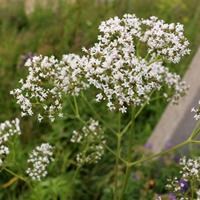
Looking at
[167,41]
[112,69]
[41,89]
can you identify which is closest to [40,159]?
[41,89]

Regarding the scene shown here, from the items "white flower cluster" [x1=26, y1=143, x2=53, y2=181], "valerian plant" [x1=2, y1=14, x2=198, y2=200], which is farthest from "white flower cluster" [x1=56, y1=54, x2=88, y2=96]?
"white flower cluster" [x1=26, y1=143, x2=53, y2=181]

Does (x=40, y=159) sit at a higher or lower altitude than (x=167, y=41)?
lower

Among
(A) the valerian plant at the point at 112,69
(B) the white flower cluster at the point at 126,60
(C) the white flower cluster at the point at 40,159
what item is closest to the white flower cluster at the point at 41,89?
(A) the valerian plant at the point at 112,69

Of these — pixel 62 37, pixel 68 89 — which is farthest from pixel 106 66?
pixel 62 37

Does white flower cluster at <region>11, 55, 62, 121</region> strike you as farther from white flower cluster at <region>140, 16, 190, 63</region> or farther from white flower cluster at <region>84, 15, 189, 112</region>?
white flower cluster at <region>140, 16, 190, 63</region>

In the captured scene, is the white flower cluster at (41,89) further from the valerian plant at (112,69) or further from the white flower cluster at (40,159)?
the white flower cluster at (40,159)

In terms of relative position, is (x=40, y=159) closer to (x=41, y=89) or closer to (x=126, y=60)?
(x=41, y=89)

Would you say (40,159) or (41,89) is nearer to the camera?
(41,89)

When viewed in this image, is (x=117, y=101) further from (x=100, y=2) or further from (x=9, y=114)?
(x=100, y=2)
